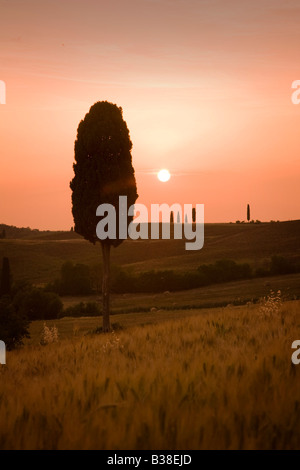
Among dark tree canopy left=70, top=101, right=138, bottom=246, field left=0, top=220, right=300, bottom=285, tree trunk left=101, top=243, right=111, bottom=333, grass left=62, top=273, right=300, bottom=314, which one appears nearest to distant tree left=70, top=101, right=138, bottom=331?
dark tree canopy left=70, top=101, right=138, bottom=246

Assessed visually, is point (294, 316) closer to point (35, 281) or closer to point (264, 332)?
point (264, 332)

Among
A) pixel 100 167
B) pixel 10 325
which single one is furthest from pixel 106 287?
pixel 100 167

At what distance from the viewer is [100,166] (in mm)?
30297

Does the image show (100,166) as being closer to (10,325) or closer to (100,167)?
(100,167)

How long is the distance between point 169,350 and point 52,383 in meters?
2.52

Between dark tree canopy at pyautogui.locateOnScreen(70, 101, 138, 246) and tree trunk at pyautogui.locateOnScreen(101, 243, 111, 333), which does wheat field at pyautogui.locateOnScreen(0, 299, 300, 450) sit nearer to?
dark tree canopy at pyautogui.locateOnScreen(70, 101, 138, 246)

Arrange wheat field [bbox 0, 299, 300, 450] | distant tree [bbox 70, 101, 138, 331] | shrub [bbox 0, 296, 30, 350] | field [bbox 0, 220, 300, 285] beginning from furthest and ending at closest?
field [bbox 0, 220, 300, 285] < distant tree [bbox 70, 101, 138, 331] < shrub [bbox 0, 296, 30, 350] < wheat field [bbox 0, 299, 300, 450]

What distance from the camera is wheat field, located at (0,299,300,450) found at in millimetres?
4184

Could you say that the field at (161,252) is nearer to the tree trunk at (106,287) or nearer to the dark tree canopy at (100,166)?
the tree trunk at (106,287)

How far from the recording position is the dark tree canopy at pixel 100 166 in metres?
30.3

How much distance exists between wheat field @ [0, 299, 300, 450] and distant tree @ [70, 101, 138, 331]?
22.7 meters

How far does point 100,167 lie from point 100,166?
0.06 meters
